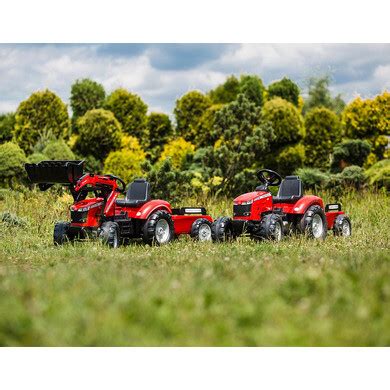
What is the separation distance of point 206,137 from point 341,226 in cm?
1000

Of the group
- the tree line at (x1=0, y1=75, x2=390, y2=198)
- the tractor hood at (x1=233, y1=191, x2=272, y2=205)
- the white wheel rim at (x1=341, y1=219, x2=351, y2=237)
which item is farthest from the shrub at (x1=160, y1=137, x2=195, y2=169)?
the tractor hood at (x1=233, y1=191, x2=272, y2=205)

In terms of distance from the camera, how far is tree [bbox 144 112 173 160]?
22203 mm

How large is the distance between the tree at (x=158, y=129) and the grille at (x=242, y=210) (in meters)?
12.2

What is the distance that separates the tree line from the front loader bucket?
625cm

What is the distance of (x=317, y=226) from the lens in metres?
10.9

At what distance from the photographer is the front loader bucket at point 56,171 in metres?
9.16

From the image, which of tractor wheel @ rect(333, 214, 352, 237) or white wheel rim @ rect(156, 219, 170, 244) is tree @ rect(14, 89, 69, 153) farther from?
tractor wheel @ rect(333, 214, 352, 237)

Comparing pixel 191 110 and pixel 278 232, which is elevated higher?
pixel 191 110

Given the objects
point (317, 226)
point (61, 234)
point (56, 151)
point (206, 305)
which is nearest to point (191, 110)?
point (56, 151)

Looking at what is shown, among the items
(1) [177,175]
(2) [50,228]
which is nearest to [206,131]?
(1) [177,175]

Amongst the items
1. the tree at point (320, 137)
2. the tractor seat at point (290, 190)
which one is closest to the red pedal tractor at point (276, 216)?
the tractor seat at point (290, 190)

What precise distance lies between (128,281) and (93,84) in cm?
1917

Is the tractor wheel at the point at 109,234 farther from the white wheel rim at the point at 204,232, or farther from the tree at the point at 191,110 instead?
the tree at the point at 191,110

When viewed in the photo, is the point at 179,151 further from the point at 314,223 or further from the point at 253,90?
the point at 314,223
